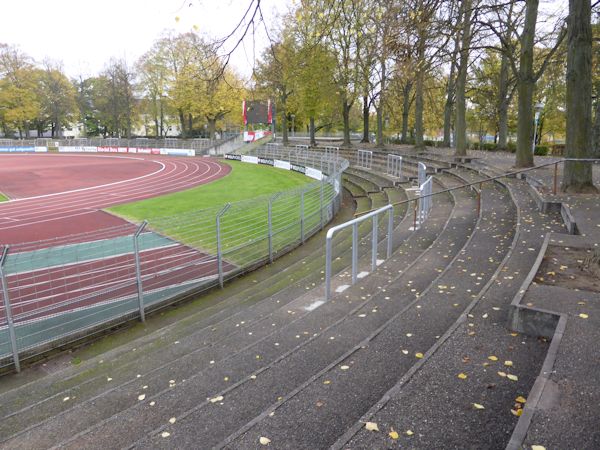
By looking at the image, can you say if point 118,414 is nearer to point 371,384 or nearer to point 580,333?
point 371,384

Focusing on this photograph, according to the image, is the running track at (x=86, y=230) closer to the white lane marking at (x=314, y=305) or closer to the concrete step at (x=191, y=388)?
the concrete step at (x=191, y=388)

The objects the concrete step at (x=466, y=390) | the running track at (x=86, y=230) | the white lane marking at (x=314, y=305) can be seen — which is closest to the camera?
the concrete step at (x=466, y=390)

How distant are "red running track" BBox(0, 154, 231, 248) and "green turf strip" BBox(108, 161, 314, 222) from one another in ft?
3.57

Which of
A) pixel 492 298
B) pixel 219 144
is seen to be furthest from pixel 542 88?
pixel 492 298

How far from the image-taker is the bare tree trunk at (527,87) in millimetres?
→ 17438

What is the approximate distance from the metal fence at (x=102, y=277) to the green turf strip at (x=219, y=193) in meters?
6.88

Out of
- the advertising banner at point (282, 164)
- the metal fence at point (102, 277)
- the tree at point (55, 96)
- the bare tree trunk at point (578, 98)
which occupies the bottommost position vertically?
the metal fence at point (102, 277)

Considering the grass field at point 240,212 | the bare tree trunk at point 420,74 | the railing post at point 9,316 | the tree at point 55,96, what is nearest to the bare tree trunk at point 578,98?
the bare tree trunk at point 420,74

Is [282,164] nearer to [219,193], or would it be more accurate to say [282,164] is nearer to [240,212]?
[219,193]

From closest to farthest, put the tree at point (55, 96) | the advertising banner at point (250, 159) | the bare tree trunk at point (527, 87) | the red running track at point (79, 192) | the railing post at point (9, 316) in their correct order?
the railing post at point (9, 316), the red running track at point (79, 192), the bare tree trunk at point (527, 87), the advertising banner at point (250, 159), the tree at point (55, 96)

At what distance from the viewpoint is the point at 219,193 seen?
82.1 ft

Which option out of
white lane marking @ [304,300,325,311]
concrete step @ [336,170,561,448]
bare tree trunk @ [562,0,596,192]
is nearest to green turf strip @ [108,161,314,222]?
white lane marking @ [304,300,325,311]

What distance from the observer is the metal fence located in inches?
285

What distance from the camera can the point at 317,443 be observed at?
3562 millimetres
